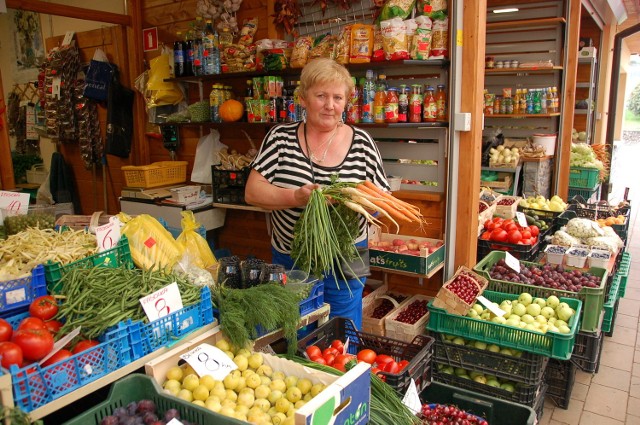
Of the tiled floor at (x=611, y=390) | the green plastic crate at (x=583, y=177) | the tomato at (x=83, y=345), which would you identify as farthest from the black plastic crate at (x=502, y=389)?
the green plastic crate at (x=583, y=177)

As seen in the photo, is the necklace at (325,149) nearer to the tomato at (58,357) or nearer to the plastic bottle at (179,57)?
the tomato at (58,357)

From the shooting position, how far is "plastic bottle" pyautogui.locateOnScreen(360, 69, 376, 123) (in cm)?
363

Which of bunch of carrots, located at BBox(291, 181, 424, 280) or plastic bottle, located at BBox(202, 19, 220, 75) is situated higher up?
plastic bottle, located at BBox(202, 19, 220, 75)

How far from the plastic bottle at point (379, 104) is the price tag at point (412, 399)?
6.71ft

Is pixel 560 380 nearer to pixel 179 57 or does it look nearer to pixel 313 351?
pixel 313 351

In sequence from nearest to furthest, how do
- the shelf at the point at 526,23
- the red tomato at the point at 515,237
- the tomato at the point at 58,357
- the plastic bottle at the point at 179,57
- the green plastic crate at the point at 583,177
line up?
the tomato at the point at 58,357, the red tomato at the point at 515,237, the plastic bottle at the point at 179,57, the shelf at the point at 526,23, the green plastic crate at the point at 583,177

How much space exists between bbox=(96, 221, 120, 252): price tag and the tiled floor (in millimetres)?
2585

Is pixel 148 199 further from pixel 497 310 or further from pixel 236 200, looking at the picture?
pixel 497 310

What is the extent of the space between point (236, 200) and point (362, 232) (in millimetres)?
1963

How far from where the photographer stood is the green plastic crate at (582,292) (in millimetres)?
3088

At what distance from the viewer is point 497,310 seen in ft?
10.0

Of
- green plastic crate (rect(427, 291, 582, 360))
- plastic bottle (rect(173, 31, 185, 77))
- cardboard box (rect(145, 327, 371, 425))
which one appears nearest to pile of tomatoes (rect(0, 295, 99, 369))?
cardboard box (rect(145, 327, 371, 425))

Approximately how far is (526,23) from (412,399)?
5180 mm

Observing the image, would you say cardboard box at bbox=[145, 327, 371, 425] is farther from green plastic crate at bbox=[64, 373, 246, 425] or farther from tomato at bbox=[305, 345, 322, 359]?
tomato at bbox=[305, 345, 322, 359]
